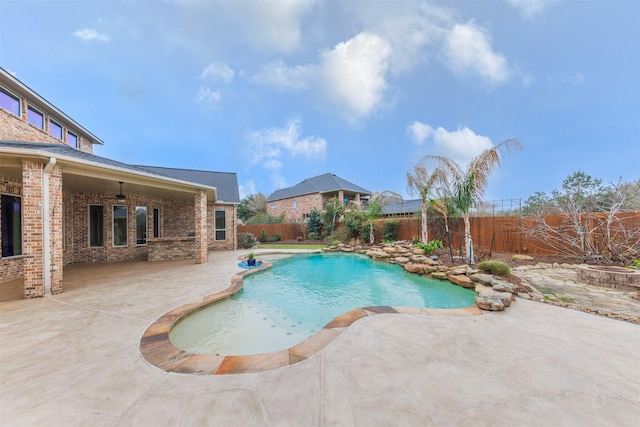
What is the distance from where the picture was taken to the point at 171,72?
1211 centimetres

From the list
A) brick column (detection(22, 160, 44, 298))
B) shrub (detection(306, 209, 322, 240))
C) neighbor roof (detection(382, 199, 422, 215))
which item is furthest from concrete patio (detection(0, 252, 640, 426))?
neighbor roof (detection(382, 199, 422, 215))

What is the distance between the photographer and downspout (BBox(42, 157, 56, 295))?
466 centimetres

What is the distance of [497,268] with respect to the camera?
6043mm

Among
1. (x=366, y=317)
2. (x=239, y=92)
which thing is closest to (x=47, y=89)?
(x=239, y=92)

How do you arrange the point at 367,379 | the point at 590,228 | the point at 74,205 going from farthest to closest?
the point at 74,205 → the point at 590,228 → the point at 367,379

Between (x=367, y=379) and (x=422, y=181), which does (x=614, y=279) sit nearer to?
(x=422, y=181)

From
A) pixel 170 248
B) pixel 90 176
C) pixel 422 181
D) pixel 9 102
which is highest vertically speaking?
pixel 9 102

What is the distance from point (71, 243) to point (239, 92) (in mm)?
12931

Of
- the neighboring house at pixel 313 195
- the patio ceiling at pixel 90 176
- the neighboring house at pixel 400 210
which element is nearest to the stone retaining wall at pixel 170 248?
the patio ceiling at pixel 90 176

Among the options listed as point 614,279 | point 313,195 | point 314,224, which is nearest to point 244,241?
point 314,224

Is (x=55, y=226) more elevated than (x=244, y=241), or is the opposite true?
(x=55, y=226)

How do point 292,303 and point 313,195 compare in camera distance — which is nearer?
point 292,303

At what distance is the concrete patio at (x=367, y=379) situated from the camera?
1709 mm

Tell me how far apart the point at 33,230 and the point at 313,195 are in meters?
19.2
